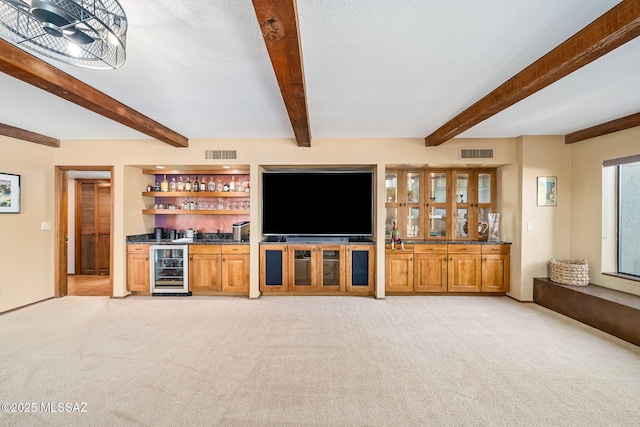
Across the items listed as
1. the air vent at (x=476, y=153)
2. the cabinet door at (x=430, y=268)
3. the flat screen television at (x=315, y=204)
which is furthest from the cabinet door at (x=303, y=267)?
the air vent at (x=476, y=153)

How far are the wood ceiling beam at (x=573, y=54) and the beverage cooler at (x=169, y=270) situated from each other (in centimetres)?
476

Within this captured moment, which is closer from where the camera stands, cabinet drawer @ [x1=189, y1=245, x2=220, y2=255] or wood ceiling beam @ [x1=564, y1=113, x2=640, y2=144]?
wood ceiling beam @ [x1=564, y1=113, x2=640, y2=144]

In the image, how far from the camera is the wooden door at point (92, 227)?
21.6 ft

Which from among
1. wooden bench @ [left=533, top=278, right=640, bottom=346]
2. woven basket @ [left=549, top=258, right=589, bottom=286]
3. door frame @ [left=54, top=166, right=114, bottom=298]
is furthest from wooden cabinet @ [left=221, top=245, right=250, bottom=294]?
woven basket @ [left=549, top=258, right=589, bottom=286]

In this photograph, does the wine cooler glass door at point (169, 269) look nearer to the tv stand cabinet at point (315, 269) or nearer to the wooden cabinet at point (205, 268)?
the wooden cabinet at point (205, 268)

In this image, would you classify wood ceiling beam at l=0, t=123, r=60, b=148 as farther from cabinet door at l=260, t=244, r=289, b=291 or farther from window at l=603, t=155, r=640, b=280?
window at l=603, t=155, r=640, b=280

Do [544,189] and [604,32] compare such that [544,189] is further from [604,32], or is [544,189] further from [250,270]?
[250,270]

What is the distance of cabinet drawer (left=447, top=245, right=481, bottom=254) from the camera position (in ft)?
16.0

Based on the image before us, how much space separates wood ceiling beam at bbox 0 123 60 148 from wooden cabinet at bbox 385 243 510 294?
18.7ft

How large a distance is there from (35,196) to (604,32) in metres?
6.74

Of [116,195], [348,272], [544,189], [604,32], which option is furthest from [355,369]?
[116,195]

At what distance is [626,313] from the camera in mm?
3207

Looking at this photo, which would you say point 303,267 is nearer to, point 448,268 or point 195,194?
point 195,194

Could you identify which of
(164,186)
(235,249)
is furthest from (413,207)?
(164,186)
